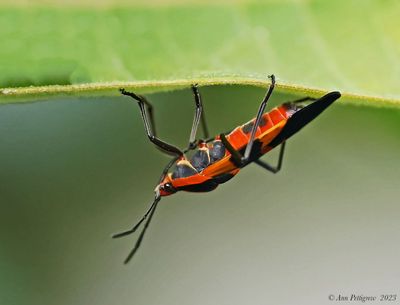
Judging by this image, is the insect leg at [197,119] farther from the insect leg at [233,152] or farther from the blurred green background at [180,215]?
the insect leg at [233,152]

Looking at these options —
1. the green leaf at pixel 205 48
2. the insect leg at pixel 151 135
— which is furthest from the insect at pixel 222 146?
the green leaf at pixel 205 48

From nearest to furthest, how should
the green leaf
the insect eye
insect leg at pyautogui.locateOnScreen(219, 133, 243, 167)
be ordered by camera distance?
the green leaf → insect leg at pyautogui.locateOnScreen(219, 133, 243, 167) → the insect eye

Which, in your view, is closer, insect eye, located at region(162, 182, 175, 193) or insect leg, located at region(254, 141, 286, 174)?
insect eye, located at region(162, 182, 175, 193)

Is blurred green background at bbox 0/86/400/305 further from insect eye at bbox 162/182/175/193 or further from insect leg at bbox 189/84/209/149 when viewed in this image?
insect eye at bbox 162/182/175/193

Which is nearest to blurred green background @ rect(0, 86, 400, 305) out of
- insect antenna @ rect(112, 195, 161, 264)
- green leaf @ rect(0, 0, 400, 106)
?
insect antenna @ rect(112, 195, 161, 264)

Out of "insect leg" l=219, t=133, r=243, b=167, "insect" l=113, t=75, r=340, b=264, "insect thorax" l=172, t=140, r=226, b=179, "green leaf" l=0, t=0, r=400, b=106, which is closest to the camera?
"green leaf" l=0, t=0, r=400, b=106

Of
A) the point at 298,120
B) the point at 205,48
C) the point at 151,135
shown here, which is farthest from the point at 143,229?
the point at 205,48

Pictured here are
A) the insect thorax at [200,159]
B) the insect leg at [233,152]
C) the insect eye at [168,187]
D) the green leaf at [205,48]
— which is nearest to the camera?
the green leaf at [205,48]
